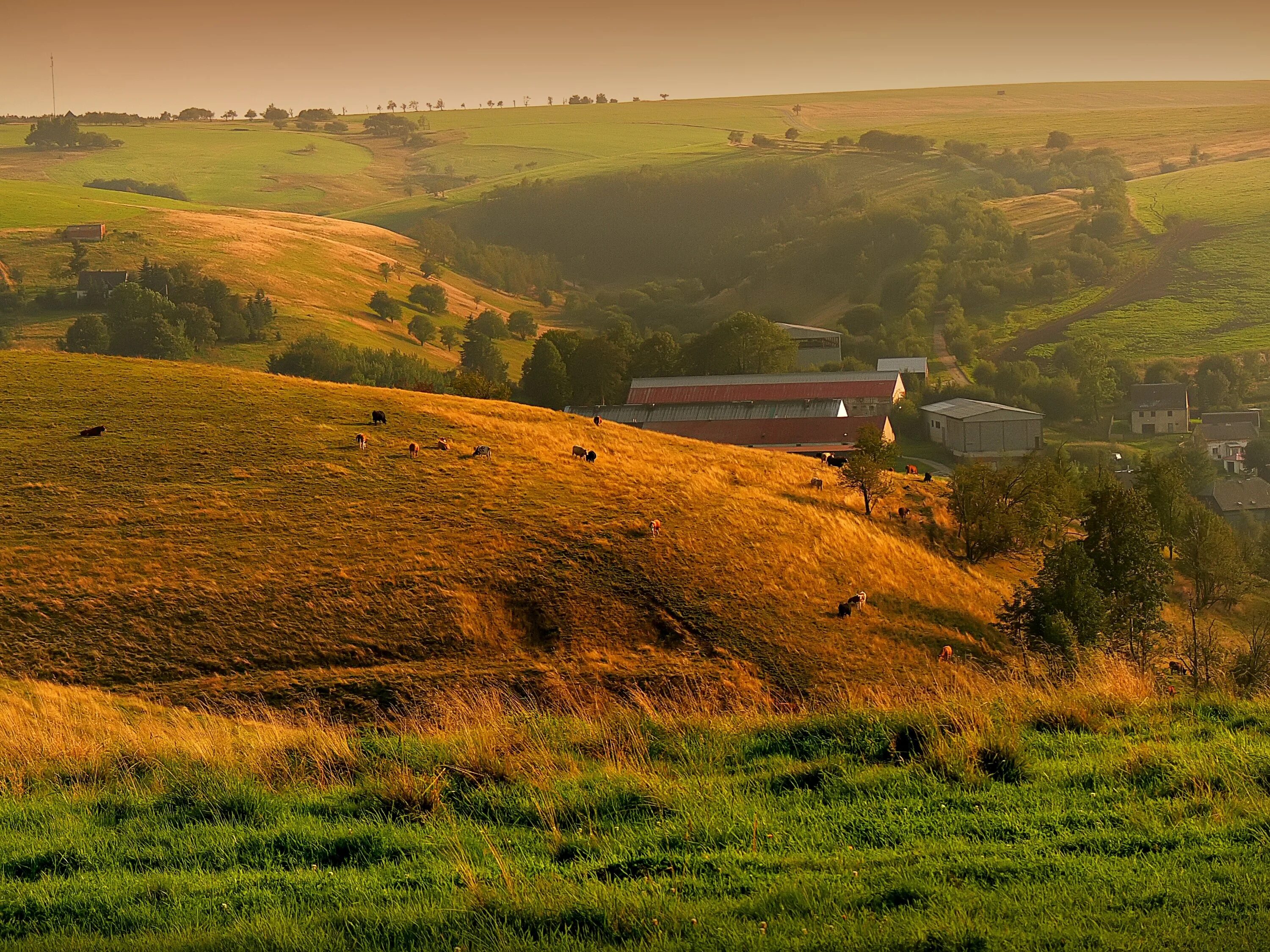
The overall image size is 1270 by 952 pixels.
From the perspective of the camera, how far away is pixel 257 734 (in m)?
13.0

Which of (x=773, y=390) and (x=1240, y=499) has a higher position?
(x=773, y=390)

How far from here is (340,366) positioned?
411 feet

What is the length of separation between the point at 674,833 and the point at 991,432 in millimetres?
111406

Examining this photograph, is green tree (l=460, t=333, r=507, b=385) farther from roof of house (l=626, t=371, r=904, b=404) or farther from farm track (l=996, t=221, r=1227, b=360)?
farm track (l=996, t=221, r=1227, b=360)

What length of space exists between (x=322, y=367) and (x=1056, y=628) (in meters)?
101

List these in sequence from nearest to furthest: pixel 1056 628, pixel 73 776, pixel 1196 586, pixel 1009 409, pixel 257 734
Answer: pixel 73 776 → pixel 257 734 → pixel 1056 628 → pixel 1196 586 → pixel 1009 409

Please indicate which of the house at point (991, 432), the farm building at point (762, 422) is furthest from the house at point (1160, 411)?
the farm building at point (762, 422)

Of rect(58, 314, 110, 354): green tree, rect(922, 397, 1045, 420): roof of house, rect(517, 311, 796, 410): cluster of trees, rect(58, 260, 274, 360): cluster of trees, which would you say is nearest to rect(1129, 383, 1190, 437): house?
rect(922, 397, 1045, 420): roof of house

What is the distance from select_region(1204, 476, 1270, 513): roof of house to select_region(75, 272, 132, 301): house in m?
132


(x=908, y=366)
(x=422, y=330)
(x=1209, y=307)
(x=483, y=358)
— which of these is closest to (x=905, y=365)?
(x=908, y=366)

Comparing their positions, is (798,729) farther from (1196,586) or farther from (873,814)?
(1196,586)

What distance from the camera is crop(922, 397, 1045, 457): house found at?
370 feet

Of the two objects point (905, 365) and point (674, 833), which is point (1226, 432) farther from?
point (674, 833)

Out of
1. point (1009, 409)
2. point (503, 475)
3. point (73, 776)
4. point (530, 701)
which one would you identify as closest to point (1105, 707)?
point (73, 776)
